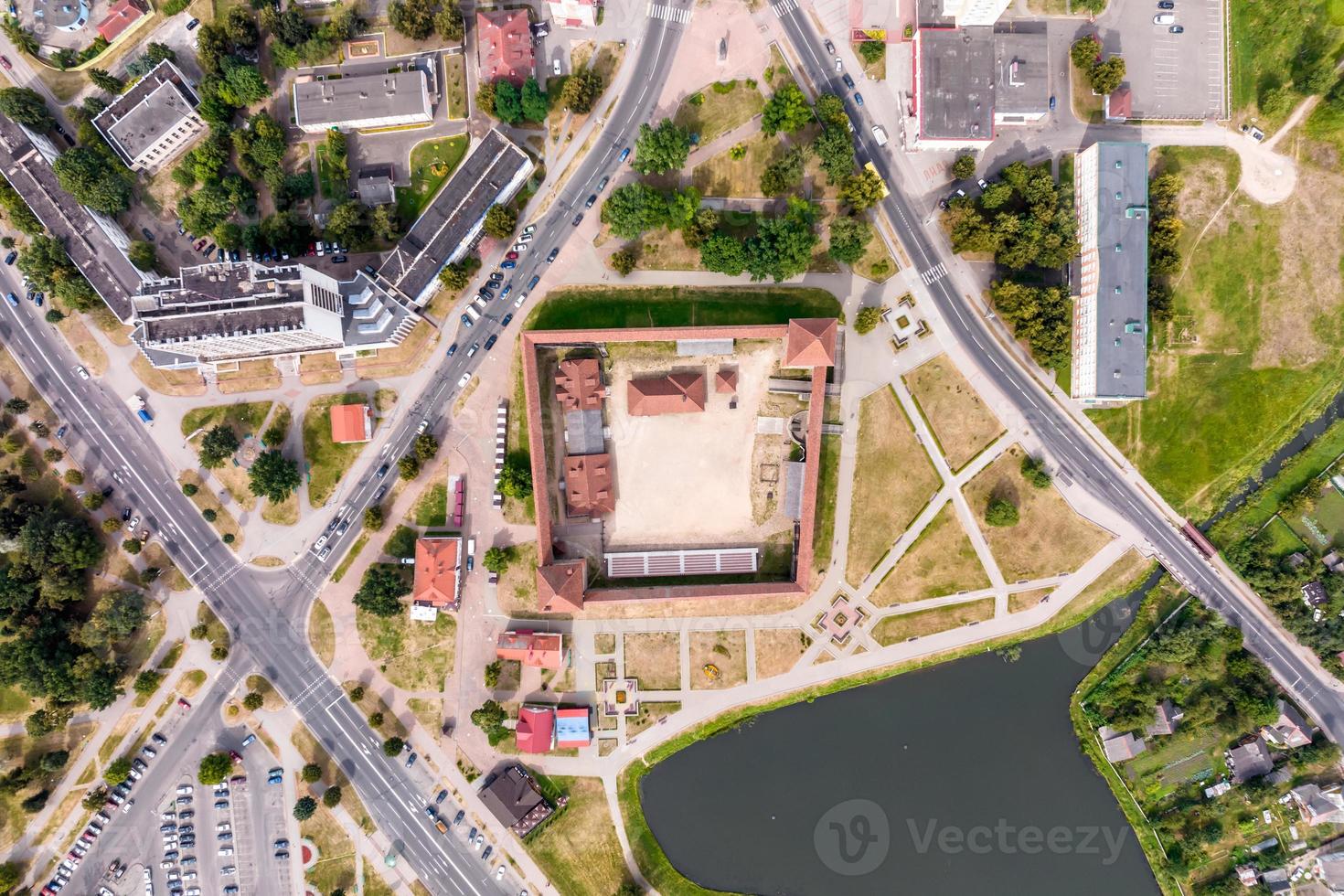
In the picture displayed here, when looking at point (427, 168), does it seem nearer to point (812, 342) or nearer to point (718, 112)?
point (718, 112)

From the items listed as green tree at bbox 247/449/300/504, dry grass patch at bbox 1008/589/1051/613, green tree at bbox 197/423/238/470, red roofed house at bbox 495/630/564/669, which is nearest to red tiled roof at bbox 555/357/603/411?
red roofed house at bbox 495/630/564/669

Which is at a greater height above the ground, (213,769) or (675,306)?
(675,306)

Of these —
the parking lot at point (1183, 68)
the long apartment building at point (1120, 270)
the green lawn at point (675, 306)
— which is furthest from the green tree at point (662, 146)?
the parking lot at point (1183, 68)

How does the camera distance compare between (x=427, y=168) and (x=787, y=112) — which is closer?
(x=787, y=112)

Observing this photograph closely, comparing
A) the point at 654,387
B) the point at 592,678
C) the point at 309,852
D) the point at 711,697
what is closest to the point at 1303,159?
the point at 654,387

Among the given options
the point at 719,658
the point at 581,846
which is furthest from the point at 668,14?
the point at 581,846

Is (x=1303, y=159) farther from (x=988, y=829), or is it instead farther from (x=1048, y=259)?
(x=988, y=829)
